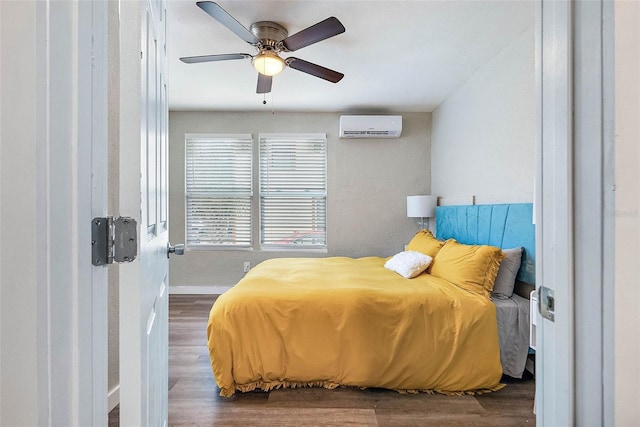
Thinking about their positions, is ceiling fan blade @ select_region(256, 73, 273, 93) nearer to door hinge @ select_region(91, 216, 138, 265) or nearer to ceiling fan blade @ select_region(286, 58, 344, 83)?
ceiling fan blade @ select_region(286, 58, 344, 83)

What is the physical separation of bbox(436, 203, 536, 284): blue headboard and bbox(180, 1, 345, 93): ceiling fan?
1753 millimetres

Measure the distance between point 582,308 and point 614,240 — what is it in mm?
143

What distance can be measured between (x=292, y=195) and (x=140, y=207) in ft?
12.6

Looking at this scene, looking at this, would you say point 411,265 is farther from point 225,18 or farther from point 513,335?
point 225,18

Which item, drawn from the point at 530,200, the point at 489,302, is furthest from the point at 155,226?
the point at 530,200

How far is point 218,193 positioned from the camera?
462 centimetres

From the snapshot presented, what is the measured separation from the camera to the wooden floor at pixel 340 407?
6.06ft

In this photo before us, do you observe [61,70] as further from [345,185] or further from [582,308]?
[345,185]

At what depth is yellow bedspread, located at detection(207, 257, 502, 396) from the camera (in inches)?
81.8

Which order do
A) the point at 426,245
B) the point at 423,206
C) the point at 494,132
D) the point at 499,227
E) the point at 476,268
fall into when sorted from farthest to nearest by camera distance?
the point at 423,206
the point at 426,245
the point at 494,132
the point at 499,227
the point at 476,268

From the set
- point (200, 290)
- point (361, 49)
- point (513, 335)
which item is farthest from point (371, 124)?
point (200, 290)

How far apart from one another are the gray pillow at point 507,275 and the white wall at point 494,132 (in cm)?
43
